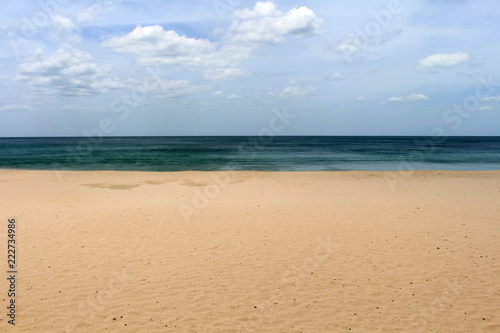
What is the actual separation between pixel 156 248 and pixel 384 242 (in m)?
6.50

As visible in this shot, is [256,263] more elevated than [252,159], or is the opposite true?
[252,159]

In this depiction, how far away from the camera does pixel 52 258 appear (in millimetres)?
8484

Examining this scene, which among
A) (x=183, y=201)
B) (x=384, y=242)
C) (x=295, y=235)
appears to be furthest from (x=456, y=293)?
(x=183, y=201)

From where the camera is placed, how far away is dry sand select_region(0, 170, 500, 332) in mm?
6051

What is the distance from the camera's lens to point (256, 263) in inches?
326

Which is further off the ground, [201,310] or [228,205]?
[228,205]

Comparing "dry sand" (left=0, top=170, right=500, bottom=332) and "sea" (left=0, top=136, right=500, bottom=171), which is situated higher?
"sea" (left=0, top=136, right=500, bottom=171)

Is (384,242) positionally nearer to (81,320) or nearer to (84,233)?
(81,320)

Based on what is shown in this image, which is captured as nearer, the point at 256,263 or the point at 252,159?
the point at 256,263

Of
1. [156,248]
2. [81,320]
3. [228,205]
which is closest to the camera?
[81,320]

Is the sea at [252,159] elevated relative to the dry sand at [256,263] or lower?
elevated

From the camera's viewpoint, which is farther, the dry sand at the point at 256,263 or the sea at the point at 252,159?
the sea at the point at 252,159

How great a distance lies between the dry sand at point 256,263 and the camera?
6051 millimetres

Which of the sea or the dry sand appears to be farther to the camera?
the sea
